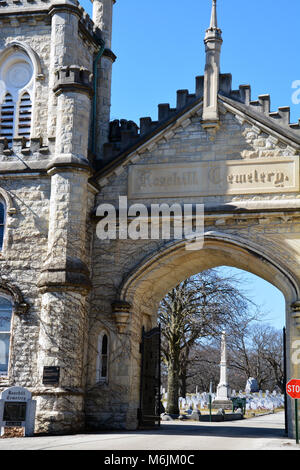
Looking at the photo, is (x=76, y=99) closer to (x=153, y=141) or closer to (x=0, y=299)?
(x=153, y=141)

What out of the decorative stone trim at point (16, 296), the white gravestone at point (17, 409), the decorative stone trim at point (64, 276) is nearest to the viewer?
the white gravestone at point (17, 409)

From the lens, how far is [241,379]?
250 ft

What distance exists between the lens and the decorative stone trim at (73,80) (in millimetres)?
17562

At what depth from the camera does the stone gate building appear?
16.5 m

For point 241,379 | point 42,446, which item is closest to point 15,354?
point 42,446

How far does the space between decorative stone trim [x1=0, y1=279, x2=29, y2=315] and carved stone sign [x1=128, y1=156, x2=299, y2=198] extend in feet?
12.9

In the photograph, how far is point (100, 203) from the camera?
60.5 feet

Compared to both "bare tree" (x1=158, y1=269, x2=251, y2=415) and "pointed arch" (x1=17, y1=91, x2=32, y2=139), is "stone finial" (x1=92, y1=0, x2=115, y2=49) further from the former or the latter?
"bare tree" (x1=158, y1=269, x2=251, y2=415)

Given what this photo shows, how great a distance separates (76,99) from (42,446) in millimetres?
9172

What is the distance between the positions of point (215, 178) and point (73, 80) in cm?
445

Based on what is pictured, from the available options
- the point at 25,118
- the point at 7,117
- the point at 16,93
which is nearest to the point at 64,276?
the point at 25,118

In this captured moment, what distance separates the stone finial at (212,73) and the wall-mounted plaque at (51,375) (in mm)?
7397

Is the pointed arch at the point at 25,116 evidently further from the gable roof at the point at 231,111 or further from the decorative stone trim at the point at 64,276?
the decorative stone trim at the point at 64,276

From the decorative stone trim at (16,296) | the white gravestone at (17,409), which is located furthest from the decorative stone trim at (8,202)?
the white gravestone at (17,409)
